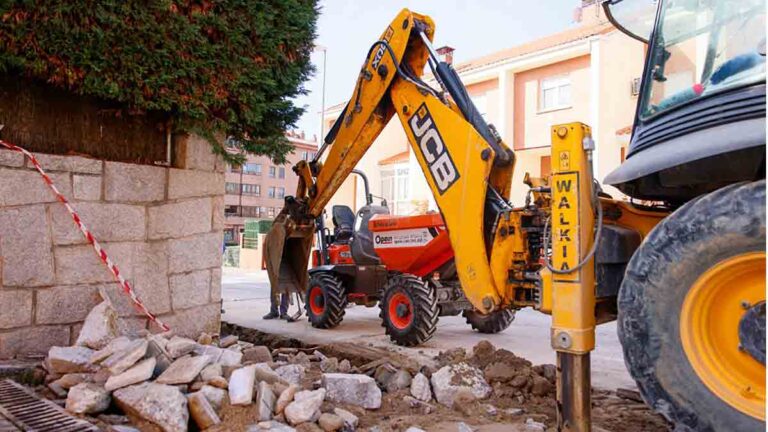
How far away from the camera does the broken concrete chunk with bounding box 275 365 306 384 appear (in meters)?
4.11

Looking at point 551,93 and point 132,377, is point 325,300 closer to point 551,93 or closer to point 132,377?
point 132,377

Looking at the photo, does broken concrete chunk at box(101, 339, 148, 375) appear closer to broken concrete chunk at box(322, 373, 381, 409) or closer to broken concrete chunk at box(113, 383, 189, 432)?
broken concrete chunk at box(113, 383, 189, 432)

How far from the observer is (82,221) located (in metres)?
4.47

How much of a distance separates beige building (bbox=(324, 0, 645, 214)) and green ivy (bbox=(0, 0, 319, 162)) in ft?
36.9

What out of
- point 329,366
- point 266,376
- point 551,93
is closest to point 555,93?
point 551,93

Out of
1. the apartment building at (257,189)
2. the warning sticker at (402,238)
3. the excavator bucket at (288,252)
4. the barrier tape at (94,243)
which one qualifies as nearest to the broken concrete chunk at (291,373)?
the barrier tape at (94,243)

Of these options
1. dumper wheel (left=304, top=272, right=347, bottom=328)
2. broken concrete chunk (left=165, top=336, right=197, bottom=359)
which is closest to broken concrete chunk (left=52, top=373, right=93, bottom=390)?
broken concrete chunk (left=165, top=336, right=197, bottom=359)

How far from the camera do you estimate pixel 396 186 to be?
75.5ft

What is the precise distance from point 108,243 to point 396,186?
61.0ft

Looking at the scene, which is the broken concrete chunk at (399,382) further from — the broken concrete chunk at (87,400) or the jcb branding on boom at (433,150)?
the broken concrete chunk at (87,400)

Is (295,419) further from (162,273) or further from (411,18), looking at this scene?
(411,18)

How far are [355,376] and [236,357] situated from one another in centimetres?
79

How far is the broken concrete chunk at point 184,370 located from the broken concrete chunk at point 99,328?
0.78m

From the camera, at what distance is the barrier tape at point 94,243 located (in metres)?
4.22
